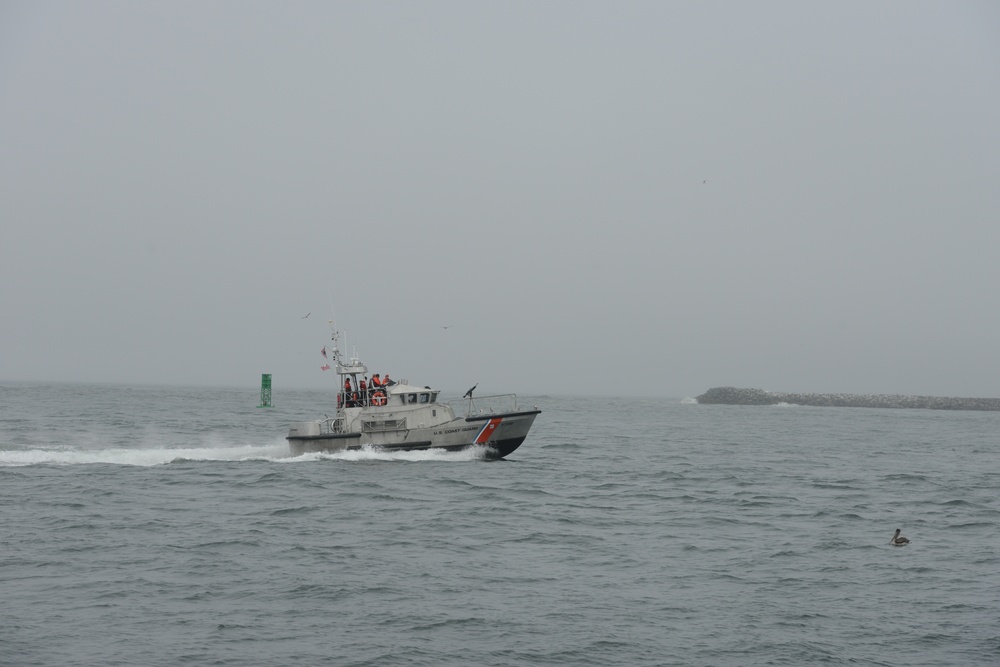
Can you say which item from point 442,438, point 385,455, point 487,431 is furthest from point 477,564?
point 487,431

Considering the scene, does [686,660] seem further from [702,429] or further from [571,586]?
[702,429]

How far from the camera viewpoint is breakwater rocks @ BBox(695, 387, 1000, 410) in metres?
162

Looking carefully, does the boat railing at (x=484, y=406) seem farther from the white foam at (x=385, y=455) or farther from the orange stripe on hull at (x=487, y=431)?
the white foam at (x=385, y=455)

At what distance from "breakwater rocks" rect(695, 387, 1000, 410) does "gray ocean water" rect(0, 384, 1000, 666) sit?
136 meters

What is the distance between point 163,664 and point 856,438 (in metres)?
59.9

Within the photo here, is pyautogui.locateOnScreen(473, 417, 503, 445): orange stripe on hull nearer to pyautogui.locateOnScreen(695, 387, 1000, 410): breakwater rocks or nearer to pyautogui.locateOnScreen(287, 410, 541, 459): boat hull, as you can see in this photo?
pyautogui.locateOnScreen(287, 410, 541, 459): boat hull

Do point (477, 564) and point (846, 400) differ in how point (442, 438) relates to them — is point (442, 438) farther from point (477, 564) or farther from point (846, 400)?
point (846, 400)

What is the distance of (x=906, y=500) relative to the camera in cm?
2969

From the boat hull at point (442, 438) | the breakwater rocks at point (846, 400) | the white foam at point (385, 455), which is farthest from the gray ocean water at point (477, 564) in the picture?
the breakwater rocks at point (846, 400)

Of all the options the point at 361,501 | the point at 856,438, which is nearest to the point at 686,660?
the point at 361,501

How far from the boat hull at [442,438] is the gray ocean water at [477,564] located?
594 mm

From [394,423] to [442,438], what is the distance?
76.0 inches

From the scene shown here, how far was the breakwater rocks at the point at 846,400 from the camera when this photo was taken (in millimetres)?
162375

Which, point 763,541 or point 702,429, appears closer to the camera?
point 763,541
